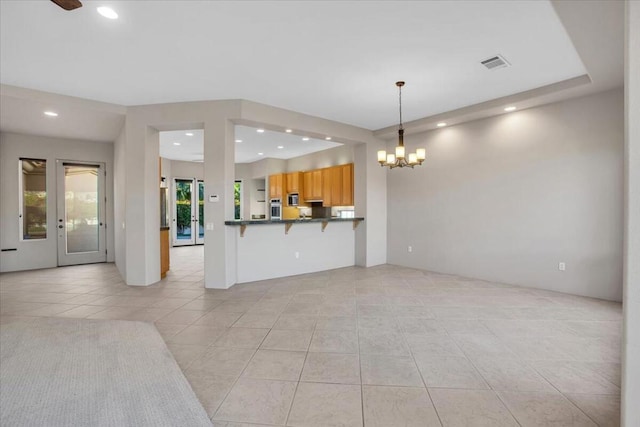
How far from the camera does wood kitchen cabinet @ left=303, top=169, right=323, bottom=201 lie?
26.6 ft

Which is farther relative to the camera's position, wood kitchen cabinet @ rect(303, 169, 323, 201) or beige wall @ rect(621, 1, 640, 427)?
wood kitchen cabinet @ rect(303, 169, 323, 201)

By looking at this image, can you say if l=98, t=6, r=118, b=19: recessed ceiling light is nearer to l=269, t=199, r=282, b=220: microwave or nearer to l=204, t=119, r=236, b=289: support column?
l=204, t=119, r=236, b=289: support column

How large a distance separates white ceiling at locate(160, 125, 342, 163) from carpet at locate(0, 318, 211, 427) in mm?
4051

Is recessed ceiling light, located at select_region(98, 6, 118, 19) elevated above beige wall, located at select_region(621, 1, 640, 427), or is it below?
above

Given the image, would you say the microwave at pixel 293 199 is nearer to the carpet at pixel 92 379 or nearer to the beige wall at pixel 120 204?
the beige wall at pixel 120 204

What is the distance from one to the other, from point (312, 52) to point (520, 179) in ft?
12.5

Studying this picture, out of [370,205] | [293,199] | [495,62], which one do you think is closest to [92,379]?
[495,62]

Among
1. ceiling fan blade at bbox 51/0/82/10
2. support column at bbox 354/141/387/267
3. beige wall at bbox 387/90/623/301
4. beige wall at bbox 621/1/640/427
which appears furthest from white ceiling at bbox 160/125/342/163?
beige wall at bbox 621/1/640/427

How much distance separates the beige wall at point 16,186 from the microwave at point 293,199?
15.6 ft

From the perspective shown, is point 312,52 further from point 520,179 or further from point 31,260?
point 31,260

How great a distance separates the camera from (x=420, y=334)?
3.00 meters

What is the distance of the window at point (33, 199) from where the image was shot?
6.31 m

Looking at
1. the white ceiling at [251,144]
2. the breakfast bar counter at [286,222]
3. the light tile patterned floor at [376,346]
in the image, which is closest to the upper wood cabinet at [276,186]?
the white ceiling at [251,144]

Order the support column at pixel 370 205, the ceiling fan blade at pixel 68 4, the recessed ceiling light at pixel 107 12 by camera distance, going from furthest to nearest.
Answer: the support column at pixel 370 205
the recessed ceiling light at pixel 107 12
the ceiling fan blade at pixel 68 4
